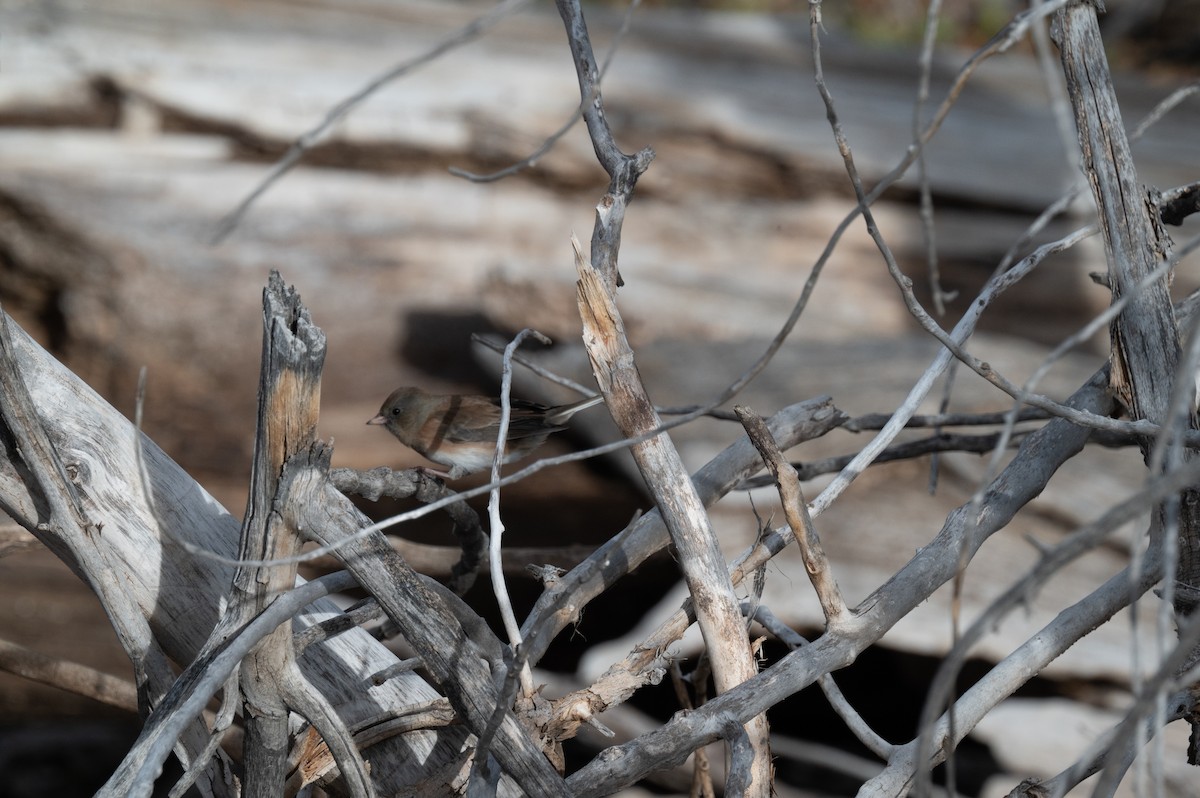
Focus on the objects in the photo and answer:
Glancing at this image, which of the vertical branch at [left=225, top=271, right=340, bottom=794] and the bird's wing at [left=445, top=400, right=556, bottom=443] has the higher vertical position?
the bird's wing at [left=445, top=400, right=556, bottom=443]

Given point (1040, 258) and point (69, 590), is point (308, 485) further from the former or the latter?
point (69, 590)

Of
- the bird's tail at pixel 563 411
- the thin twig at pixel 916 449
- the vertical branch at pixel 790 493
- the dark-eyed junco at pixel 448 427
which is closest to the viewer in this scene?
the vertical branch at pixel 790 493

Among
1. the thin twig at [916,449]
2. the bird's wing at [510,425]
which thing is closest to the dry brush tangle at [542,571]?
the thin twig at [916,449]

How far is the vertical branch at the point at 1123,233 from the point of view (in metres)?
1.96

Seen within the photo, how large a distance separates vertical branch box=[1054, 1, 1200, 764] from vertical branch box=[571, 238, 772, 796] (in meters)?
0.82

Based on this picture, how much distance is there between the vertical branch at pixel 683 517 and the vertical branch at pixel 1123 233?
32.1 inches

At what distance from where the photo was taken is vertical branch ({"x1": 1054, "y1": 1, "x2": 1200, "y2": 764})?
1.96 meters

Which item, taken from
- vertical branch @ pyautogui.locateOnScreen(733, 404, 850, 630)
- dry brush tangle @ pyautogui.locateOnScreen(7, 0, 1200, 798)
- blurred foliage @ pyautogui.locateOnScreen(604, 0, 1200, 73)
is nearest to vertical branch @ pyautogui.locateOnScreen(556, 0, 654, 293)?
dry brush tangle @ pyautogui.locateOnScreen(7, 0, 1200, 798)

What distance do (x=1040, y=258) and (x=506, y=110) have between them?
14.4 feet

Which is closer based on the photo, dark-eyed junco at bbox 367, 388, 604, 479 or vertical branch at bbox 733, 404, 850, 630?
vertical branch at bbox 733, 404, 850, 630

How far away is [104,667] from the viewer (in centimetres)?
484

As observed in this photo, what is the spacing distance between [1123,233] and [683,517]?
1.02m

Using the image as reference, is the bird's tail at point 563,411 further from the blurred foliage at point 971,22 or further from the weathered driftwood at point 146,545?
the blurred foliage at point 971,22

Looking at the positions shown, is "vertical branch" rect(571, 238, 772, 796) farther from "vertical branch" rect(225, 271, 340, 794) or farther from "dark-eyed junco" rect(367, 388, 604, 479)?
"dark-eyed junco" rect(367, 388, 604, 479)
